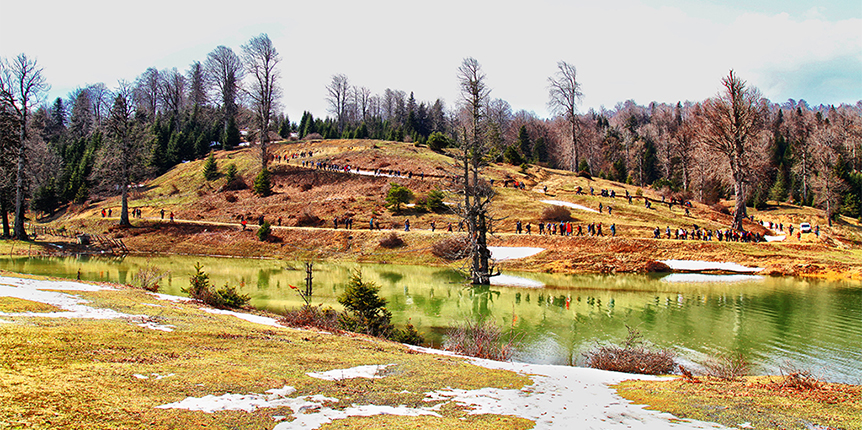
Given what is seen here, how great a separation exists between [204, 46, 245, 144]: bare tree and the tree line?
240mm

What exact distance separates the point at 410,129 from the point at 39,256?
69.5 m

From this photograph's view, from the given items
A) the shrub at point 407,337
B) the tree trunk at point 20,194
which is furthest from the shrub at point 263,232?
the shrub at point 407,337

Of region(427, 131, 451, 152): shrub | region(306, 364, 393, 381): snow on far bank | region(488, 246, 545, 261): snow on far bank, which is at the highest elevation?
region(427, 131, 451, 152): shrub

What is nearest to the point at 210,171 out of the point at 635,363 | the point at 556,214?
the point at 556,214

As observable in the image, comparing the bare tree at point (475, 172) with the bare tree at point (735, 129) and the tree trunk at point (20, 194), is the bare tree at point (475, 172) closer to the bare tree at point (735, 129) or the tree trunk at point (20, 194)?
the bare tree at point (735, 129)

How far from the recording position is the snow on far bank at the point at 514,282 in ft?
102

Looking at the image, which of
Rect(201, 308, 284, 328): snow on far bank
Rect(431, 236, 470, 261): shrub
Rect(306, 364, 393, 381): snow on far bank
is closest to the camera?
Rect(306, 364, 393, 381): snow on far bank

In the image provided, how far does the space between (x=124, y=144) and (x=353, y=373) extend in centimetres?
5256

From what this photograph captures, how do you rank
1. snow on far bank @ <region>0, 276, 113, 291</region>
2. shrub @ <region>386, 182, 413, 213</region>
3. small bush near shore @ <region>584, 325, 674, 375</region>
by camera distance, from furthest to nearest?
1. shrub @ <region>386, 182, 413, 213</region>
2. snow on far bank @ <region>0, 276, 113, 291</region>
3. small bush near shore @ <region>584, 325, 674, 375</region>

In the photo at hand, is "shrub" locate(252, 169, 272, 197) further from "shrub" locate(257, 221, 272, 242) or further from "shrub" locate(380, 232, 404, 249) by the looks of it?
"shrub" locate(380, 232, 404, 249)

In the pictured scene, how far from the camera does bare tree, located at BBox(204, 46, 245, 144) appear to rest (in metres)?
87.0

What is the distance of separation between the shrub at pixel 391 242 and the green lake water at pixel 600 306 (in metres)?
5.19

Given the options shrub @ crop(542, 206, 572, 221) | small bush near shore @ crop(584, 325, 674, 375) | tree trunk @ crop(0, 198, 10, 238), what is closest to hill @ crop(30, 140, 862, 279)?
shrub @ crop(542, 206, 572, 221)

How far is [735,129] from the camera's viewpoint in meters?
45.7
